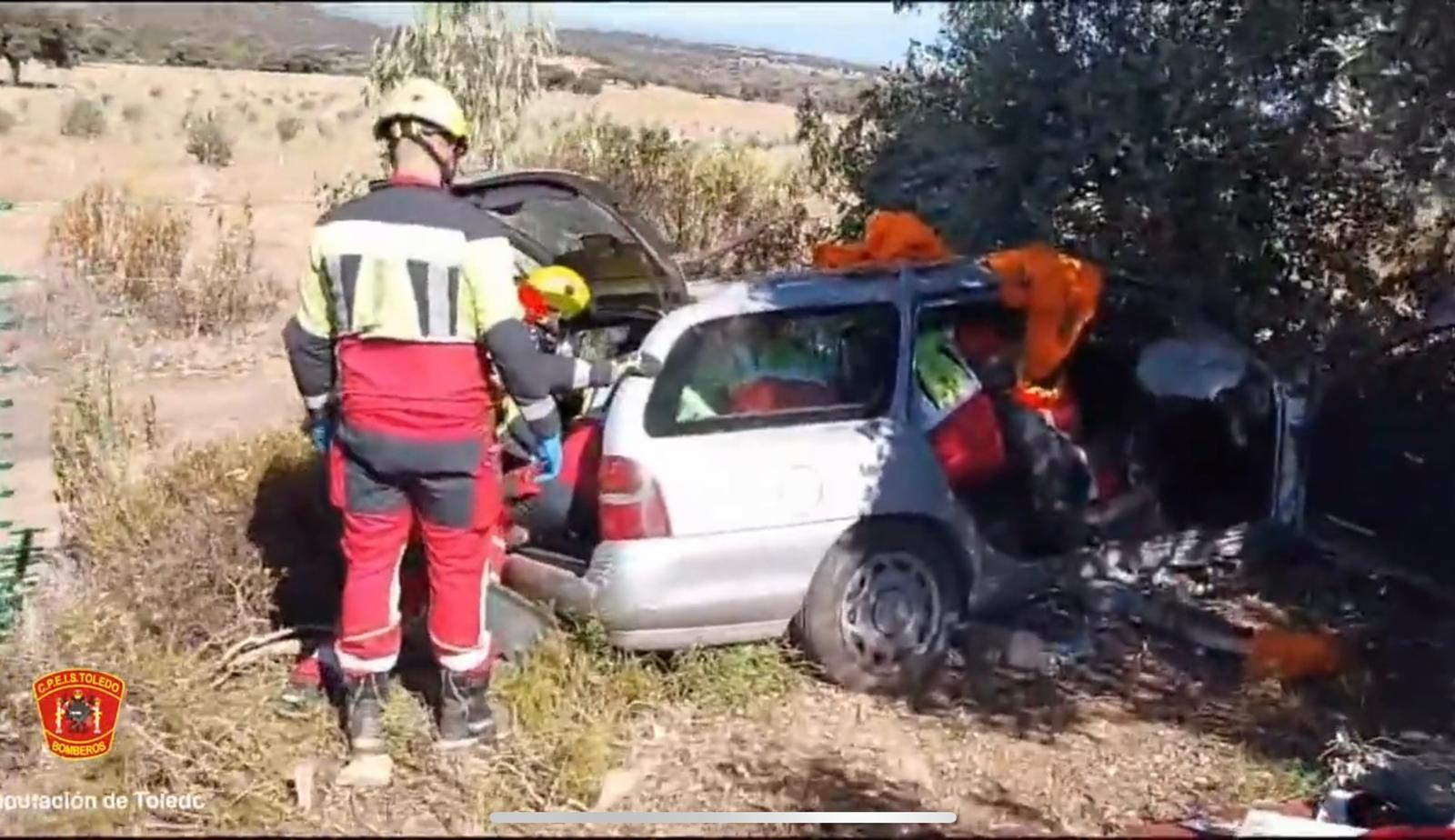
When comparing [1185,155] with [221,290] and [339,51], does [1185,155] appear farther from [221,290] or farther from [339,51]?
[221,290]

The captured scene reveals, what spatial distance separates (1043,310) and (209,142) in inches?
406

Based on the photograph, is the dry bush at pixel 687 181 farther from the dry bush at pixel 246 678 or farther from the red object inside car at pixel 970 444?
the dry bush at pixel 246 678

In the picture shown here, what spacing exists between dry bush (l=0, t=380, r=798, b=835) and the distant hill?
3.92 metres

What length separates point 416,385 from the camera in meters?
4.95

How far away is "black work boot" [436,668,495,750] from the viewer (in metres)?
5.18

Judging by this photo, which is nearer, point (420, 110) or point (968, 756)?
point (420, 110)

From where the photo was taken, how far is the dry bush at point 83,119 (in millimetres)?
12188

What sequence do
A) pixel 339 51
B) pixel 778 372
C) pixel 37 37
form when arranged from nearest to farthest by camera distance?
pixel 778 372 → pixel 37 37 → pixel 339 51

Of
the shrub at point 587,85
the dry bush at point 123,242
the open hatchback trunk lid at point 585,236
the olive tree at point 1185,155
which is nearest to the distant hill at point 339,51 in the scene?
the shrub at point 587,85

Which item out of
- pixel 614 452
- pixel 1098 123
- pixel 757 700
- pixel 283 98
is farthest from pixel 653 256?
pixel 283 98

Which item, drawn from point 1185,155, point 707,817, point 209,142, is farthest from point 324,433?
point 209,142

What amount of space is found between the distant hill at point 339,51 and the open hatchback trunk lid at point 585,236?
2954 mm

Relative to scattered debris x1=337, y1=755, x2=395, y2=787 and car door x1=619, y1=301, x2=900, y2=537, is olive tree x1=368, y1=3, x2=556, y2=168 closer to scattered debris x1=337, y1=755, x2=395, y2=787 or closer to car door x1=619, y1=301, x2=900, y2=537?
car door x1=619, y1=301, x2=900, y2=537

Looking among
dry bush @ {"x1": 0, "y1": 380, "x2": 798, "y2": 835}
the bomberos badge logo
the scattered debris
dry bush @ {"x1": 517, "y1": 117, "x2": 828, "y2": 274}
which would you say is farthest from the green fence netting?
dry bush @ {"x1": 517, "y1": 117, "x2": 828, "y2": 274}
